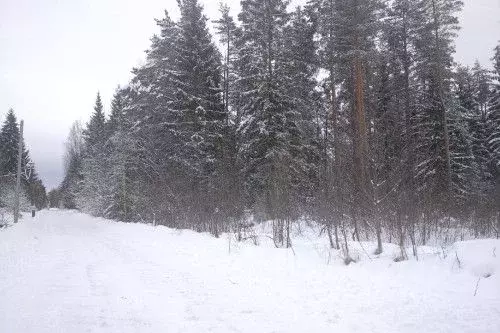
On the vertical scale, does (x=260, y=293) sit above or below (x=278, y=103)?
below

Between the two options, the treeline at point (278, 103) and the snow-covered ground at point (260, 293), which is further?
the treeline at point (278, 103)

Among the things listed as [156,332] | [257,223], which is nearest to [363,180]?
[156,332]

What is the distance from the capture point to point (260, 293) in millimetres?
6441

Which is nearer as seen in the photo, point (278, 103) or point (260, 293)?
point (260, 293)

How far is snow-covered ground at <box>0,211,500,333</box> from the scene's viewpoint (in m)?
4.81

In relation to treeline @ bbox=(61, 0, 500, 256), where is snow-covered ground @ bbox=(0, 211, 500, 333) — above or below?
below

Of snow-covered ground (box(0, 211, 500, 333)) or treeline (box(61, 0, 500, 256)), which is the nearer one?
snow-covered ground (box(0, 211, 500, 333))

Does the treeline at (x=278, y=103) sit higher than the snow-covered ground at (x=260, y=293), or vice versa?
the treeline at (x=278, y=103)

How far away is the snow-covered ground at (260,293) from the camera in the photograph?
4.81m

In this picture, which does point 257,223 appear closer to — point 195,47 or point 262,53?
point 262,53

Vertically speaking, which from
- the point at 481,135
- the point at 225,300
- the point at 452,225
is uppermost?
the point at 481,135

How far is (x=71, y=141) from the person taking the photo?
8825 cm

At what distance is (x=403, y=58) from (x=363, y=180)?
22.1m

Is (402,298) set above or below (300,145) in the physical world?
below
